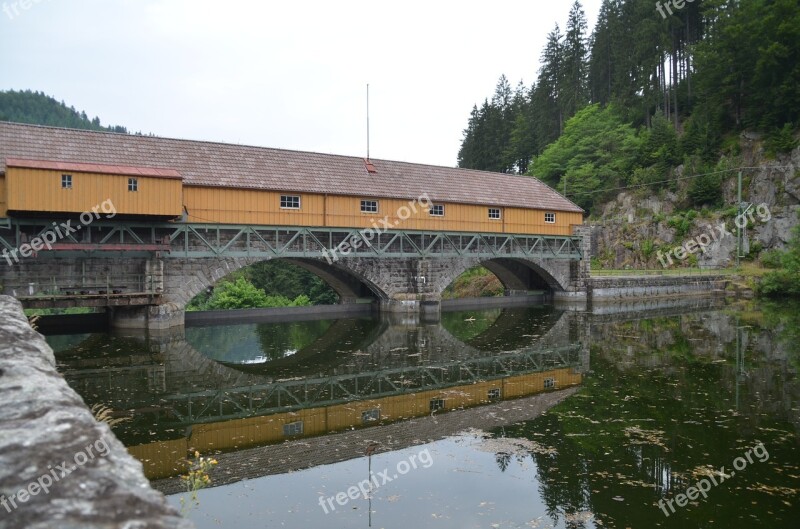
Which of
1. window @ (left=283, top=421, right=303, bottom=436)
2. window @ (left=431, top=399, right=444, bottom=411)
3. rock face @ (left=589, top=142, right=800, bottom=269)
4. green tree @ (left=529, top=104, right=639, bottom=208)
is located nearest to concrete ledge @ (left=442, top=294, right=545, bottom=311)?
rock face @ (left=589, top=142, right=800, bottom=269)

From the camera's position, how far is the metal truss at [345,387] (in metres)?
9.16

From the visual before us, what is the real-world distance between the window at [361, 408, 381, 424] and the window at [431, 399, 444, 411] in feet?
2.97

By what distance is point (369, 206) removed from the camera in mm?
22016

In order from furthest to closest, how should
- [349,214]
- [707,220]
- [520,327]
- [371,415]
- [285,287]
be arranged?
1. [285,287]
2. [707,220]
3. [349,214]
4. [520,327]
5. [371,415]

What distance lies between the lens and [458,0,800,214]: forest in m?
35.1

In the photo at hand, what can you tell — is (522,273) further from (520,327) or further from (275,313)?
(275,313)

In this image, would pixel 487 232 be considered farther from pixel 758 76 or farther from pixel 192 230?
pixel 758 76

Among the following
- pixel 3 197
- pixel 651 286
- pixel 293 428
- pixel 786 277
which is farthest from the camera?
pixel 651 286

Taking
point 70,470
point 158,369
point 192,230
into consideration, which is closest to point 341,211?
point 192,230

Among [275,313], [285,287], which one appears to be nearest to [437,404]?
[275,313]

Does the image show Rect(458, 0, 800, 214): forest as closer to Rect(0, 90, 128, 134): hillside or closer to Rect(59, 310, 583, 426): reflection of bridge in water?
Rect(59, 310, 583, 426): reflection of bridge in water

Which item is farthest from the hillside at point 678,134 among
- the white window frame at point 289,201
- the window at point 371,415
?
the window at point 371,415

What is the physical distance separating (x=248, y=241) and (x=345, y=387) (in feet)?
29.7

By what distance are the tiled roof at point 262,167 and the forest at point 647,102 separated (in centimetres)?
1769
